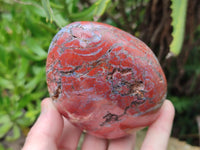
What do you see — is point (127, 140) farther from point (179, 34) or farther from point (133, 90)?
point (179, 34)

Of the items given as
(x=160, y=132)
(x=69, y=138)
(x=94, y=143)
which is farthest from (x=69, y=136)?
(x=160, y=132)

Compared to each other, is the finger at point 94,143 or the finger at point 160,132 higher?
the finger at point 160,132

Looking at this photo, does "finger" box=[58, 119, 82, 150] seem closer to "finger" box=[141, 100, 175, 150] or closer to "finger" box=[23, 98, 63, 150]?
"finger" box=[23, 98, 63, 150]

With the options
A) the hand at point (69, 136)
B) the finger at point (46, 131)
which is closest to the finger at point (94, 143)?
the hand at point (69, 136)

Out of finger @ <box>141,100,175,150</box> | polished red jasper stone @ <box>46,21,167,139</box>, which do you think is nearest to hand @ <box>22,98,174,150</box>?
finger @ <box>141,100,175,150</box>

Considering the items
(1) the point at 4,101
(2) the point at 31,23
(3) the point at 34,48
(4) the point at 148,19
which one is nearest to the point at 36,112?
(1) the point at 4,101

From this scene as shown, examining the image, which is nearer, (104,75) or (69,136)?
(104,75)

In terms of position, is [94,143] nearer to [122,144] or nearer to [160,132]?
[122,144]

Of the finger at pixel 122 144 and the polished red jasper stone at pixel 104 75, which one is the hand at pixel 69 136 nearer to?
the finger at pixel 122 144
